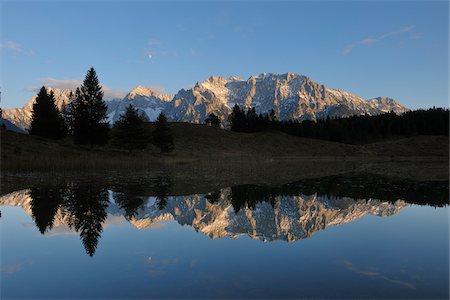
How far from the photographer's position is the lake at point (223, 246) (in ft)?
28.0

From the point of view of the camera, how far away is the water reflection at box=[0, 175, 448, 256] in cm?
1505

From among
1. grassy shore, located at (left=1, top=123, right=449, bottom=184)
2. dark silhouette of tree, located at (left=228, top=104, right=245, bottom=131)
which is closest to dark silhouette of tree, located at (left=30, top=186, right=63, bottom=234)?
grassy shore, located at (left=1, top=123, right=449, bottom=184)

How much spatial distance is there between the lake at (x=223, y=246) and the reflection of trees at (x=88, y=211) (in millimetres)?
57

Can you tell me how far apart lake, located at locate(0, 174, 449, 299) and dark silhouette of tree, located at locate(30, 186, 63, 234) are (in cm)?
8

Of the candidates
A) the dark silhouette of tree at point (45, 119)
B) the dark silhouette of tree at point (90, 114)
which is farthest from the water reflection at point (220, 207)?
the dark silhouette of tree at point (45, 119)

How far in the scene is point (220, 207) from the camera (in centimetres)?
2016

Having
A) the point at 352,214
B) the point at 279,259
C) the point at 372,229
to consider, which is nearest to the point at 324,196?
the point at 352,214

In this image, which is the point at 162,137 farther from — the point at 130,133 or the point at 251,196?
the point at 251,196

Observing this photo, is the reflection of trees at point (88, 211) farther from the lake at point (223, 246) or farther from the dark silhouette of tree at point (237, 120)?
the dark silhouette of tree at point (237, 120)

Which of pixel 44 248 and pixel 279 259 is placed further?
pixel 44 248

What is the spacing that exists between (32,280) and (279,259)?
6.56m

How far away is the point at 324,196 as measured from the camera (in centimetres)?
2400

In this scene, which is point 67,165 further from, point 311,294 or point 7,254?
point 311,294

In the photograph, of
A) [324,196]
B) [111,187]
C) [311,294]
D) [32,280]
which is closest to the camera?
[311,294]
